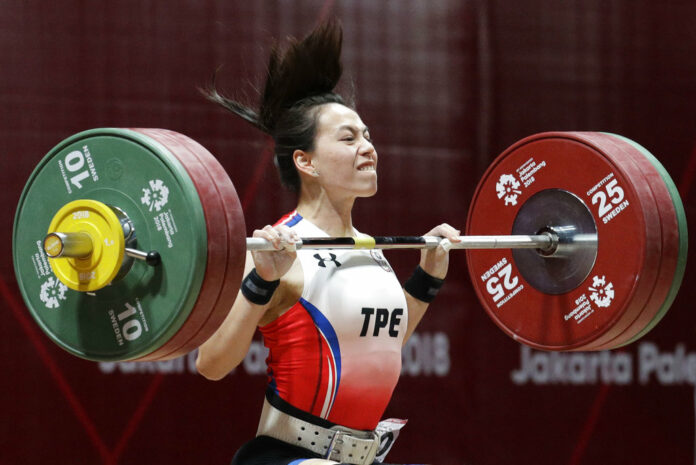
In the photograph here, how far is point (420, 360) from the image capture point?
4305mm

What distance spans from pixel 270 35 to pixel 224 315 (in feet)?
6.72

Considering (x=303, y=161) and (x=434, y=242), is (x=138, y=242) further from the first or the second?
(x=434, y=242)

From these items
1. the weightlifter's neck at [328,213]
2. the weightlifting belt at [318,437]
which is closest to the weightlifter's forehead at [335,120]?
the weightlifter's neck at [328,213]

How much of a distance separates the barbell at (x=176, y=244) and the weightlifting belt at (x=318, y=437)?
1.41ft

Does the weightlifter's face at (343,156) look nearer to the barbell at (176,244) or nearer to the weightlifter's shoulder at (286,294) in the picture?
the barbell at (176,244)

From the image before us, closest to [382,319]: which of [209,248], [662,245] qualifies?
[209,248]

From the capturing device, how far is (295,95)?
2975mm

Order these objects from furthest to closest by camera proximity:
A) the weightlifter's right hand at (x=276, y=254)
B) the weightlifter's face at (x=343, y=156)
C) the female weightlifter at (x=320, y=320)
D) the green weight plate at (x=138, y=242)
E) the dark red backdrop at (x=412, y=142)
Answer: the dark red backdrop at (x=412, y=142), the weightlifter's face at (x=343, y=156), the female weightlifter at (x=320, y=320), the weightlifter's right hand at (x=276, y=254), the green weight plate at (x=138, y=242)

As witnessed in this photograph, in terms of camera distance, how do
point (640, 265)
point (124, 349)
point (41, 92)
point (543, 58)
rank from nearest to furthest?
1. point (124, 349)
2. point (640, 265)
3. point (41, 92)
4. point (543, 58)

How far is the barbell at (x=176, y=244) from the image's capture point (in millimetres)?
2279

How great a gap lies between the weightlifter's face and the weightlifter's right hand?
1.28ft

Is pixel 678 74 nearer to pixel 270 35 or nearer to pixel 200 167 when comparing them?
pixel 270 35

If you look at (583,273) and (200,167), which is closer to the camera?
(200,167)

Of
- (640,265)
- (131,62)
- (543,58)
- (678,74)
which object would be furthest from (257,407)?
(678,74)
